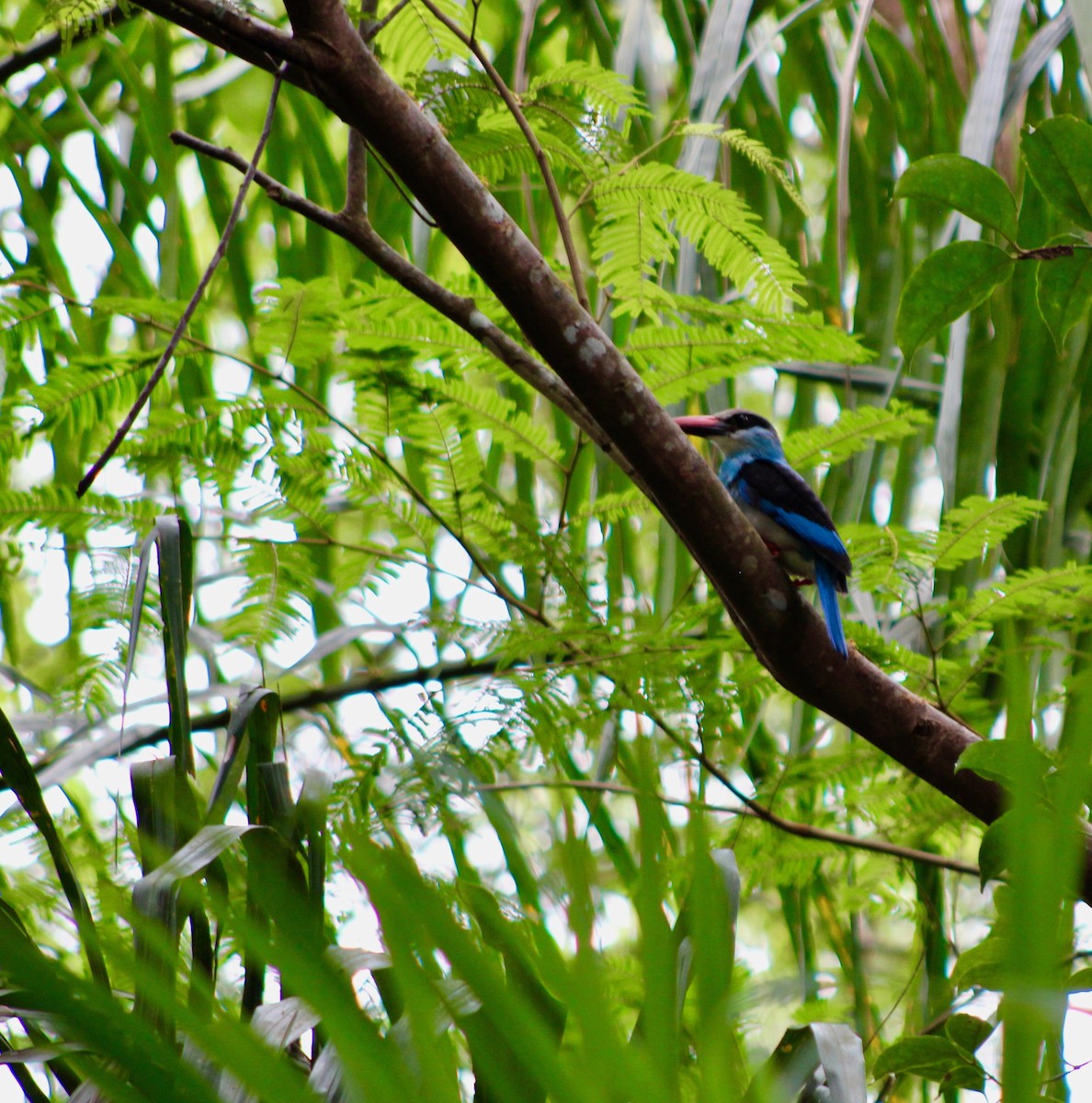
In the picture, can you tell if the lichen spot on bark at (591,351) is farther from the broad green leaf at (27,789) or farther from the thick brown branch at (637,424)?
the broad green leaf at (27,789)

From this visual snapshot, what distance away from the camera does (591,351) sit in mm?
1496

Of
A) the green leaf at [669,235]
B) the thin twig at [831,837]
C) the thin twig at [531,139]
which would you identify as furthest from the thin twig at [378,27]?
the thin twig at [831,837]

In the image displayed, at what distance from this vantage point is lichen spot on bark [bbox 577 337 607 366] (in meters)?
1.49

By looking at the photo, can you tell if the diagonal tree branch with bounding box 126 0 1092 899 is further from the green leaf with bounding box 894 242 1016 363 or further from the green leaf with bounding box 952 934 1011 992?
the green leaf with bounding box 894 242 1016 363

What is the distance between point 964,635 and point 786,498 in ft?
2.49

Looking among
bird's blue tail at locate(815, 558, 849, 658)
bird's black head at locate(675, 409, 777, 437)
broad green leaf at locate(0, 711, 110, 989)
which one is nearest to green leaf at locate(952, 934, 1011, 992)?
bird's blue tail at locate(815, 558, 849, 658)

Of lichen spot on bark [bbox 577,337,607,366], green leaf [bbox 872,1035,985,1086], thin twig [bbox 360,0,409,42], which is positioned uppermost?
thin twig [bbox 360,0,409,42]

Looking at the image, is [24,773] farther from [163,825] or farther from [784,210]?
[784,210]

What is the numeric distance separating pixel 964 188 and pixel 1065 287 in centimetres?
15

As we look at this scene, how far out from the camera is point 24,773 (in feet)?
4.22

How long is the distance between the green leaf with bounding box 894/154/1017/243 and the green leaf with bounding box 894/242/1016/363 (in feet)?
0.10

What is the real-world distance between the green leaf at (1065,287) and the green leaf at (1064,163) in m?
0.05

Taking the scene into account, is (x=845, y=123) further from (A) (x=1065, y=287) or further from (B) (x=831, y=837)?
(B) (x=831, y=837)

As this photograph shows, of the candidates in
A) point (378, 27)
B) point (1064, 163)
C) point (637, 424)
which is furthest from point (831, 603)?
point (378, 27)
